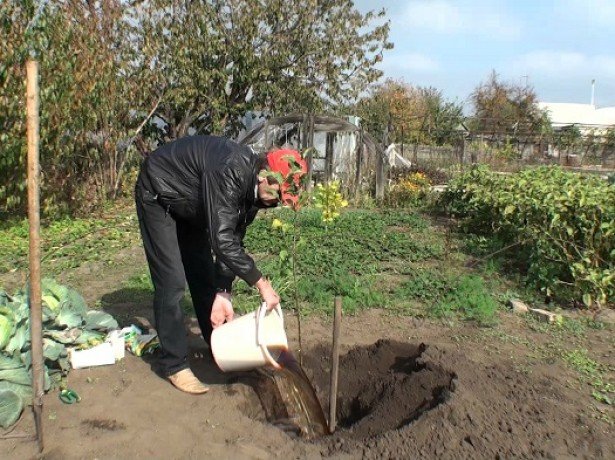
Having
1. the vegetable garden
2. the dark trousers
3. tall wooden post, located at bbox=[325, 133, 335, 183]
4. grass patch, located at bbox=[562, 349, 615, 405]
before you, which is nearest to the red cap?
the vegetable garden

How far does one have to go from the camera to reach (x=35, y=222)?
8.15 ft

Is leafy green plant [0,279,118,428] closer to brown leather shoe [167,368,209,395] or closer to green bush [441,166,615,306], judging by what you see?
brown leather shoe [167,368,209,395]

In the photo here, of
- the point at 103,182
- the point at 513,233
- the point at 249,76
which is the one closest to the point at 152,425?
the point at 513,233

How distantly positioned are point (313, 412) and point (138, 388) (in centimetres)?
104

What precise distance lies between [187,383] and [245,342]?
575 millimetres

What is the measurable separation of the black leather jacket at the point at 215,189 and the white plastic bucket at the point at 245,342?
0.23 metres

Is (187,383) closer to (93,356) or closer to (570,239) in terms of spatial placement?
(93,356)

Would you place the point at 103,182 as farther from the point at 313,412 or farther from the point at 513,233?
the point at 313,412

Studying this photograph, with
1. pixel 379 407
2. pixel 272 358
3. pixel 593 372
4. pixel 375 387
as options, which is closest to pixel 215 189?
pixel 272 358

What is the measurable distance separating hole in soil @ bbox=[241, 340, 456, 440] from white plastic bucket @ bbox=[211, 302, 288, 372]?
19.2 inches

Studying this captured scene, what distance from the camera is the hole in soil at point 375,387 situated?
318cm

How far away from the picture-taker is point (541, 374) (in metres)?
3.56

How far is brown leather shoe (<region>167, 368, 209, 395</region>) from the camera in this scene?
3303 millimetres

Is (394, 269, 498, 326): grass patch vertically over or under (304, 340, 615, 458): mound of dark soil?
over
